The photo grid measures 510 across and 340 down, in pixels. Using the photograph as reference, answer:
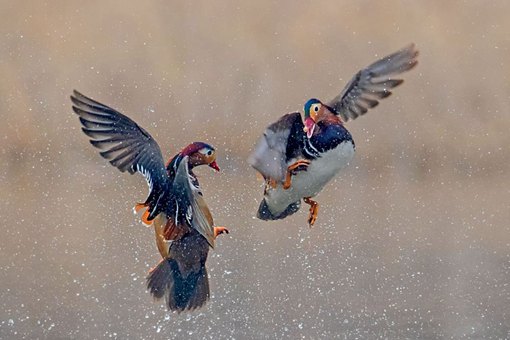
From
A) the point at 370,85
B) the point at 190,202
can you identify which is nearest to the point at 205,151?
the point at 190,202

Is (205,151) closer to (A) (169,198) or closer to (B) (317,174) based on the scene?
(A) (169,198)

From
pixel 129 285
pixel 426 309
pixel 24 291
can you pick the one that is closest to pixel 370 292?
pixel 426 309

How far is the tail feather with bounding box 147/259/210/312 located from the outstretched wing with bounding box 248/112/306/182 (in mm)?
304

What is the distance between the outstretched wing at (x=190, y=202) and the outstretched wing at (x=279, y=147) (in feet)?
0.47

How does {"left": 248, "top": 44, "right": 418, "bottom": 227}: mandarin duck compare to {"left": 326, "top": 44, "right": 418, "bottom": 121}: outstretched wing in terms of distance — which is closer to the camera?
{"left": 248, "top": 44, "right": 418, "bottom": 227}: mandarin duck

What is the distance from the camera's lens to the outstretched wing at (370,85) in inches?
93.2

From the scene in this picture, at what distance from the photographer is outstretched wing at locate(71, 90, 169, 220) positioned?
219 centimetres

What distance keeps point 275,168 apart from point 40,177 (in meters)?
2.76

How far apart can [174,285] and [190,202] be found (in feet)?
0.77

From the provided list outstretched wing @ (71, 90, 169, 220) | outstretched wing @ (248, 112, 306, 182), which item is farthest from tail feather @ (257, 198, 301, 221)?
outstretched wing @ (71, 90, 169, 220)

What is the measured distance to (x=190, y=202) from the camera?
7.11ft

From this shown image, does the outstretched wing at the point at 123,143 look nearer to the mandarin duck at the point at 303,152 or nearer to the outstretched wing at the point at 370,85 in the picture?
the mandarin duck at the point at 303,152

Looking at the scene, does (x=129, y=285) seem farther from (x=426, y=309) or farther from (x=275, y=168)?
(x=275, y=168)

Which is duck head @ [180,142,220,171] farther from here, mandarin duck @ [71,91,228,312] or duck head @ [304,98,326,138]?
duck head @ [304,98,326,138]
